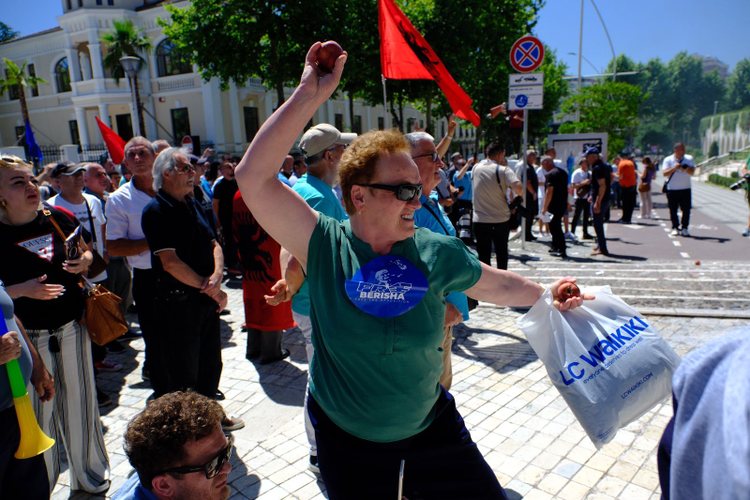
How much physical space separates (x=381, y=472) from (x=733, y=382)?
1.41m

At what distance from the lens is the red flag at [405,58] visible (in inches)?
244

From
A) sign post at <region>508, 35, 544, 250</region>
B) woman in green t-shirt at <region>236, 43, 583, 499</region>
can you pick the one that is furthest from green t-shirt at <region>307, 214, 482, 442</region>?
sign post at <region>508, 35, 544, 250</region>

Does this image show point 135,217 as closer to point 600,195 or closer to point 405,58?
point 405,58

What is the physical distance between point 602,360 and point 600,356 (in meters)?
0.02

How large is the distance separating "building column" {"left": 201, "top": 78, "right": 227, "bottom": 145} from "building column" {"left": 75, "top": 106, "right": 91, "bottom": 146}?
35.1 ft

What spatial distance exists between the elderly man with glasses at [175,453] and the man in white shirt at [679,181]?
41.3 ft

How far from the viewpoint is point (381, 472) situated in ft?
6.59

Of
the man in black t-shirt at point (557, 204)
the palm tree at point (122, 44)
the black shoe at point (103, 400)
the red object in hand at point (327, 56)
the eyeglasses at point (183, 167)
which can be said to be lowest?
the black shoe at point (103, 400)

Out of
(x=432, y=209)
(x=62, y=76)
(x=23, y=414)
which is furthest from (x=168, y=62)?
(x=23, y=414)

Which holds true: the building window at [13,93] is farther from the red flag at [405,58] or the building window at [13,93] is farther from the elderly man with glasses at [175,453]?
the elderly man with glasses at [175,453]

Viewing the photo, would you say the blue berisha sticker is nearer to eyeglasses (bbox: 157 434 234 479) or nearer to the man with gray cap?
eyeglasses (bbox: 157 434 234 479)

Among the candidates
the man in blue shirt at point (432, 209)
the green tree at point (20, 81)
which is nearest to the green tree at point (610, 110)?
the man in blue shirt at point (432, 209)

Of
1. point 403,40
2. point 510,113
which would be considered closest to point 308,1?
point 510,113

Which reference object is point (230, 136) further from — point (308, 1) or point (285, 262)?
point (285, 262)
